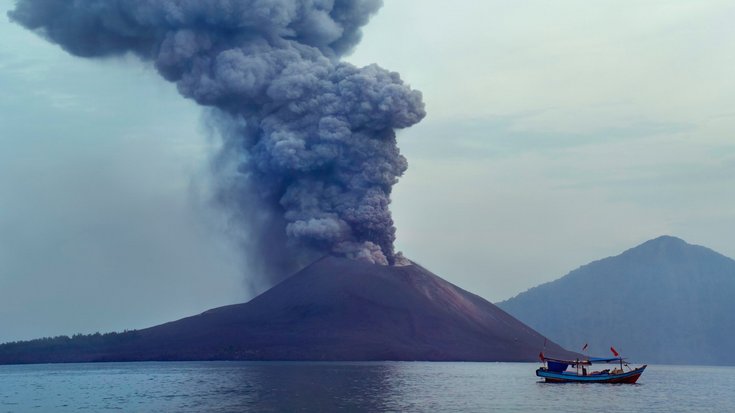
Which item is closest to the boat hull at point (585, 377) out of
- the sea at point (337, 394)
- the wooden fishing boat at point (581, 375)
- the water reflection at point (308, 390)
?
the wooden fishing boat at point (581, 375)

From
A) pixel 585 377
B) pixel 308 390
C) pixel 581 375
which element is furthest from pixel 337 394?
pixel 585 377

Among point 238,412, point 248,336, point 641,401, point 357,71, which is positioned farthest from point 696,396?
point 248,336

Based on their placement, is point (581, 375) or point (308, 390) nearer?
point (308, 390)

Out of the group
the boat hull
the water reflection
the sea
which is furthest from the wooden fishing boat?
the water reflection

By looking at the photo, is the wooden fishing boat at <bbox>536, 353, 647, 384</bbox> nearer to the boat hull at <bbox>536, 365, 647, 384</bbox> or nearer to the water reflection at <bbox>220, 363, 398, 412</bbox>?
the boat hull at <bbox>536, 365, 647, 384</bbox>

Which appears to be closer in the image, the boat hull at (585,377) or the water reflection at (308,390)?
the water reflection at (308,390)

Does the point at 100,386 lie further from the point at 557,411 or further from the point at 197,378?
the point at 557,411

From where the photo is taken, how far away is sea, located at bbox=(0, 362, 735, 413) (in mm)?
86562

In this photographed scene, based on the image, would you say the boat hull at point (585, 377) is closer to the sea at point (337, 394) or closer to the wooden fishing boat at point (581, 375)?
the wooden fishing boat at point (581, 375)

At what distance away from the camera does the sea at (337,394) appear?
86.6 metres

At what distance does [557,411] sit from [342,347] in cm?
10623

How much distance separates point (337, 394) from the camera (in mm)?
95750

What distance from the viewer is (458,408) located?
85625mm

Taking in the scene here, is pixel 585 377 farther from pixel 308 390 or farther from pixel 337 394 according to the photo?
pixel 337 394
